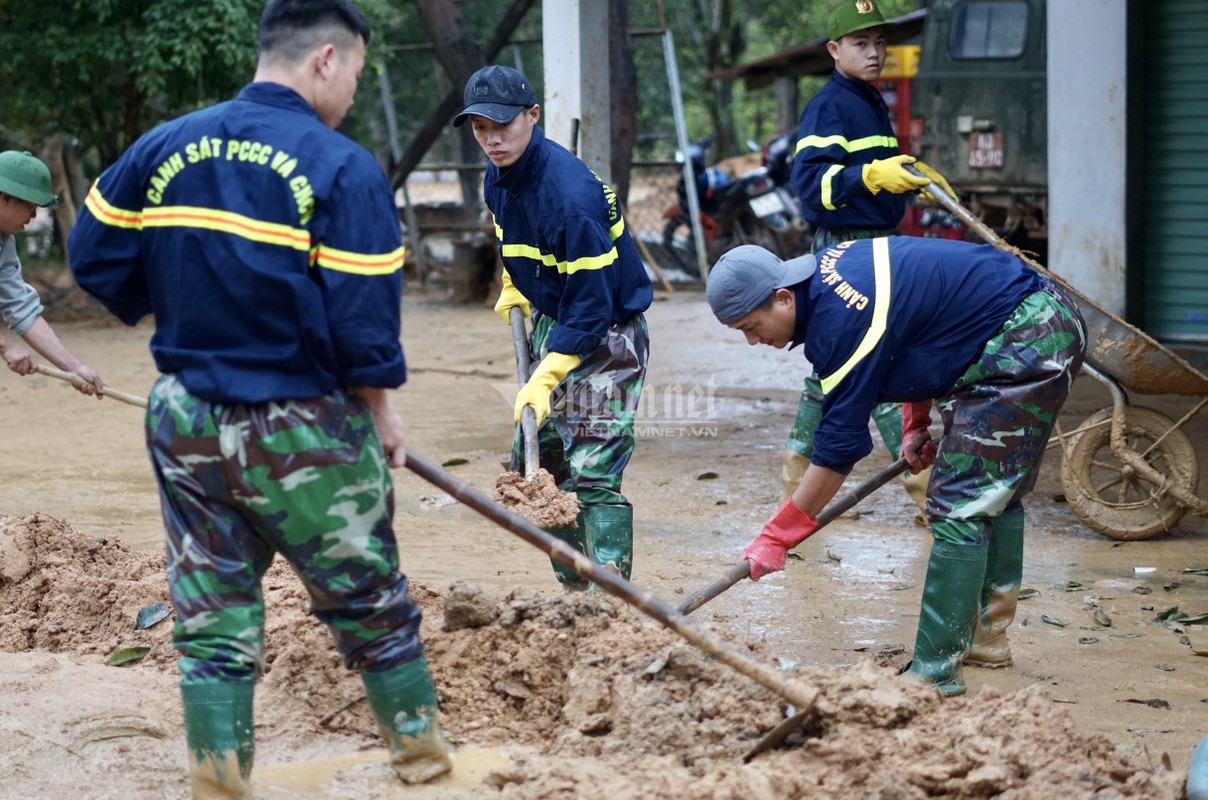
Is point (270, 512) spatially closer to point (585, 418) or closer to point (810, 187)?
point (585, 418)

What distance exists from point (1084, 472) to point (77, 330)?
10.3 metres

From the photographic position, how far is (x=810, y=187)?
6039mm

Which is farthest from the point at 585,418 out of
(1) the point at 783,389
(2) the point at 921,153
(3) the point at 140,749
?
(2) the point at 921,153

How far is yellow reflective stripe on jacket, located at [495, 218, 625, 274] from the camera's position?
461cm

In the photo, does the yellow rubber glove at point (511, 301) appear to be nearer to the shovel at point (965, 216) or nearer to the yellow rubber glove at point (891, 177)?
the yellow rubber glove at point (891, 177)

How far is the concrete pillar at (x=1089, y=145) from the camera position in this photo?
7.35 metres

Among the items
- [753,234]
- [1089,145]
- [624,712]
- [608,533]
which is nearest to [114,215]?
[624,712]

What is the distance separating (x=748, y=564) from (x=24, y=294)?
3.39 meters

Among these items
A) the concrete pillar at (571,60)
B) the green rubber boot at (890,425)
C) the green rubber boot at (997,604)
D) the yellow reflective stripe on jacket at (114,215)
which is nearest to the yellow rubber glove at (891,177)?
the green rubber boot at (890,425)

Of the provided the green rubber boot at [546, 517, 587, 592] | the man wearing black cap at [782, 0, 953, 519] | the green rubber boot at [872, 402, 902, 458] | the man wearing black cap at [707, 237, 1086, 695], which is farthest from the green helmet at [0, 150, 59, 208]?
the green rubber boot at [872, 402, 902, 458]

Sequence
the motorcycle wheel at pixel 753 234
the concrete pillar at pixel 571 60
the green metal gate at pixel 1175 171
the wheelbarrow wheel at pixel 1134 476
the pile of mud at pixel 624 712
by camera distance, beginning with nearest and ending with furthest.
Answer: the pile of mud at pixel 624 712
the wheelbarrow wheel at pixel 1134 476
the green metal gate at pixel 1175 171
the concrete pillar at pixel 571 60
the motorcycle wheel at pixel 753 234

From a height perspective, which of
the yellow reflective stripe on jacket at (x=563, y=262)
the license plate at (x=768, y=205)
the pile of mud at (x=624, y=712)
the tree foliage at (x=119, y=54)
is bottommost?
the pile of mud at (x=624, y=712)

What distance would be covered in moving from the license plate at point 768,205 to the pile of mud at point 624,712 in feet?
37.6

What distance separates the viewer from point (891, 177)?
5828mm
